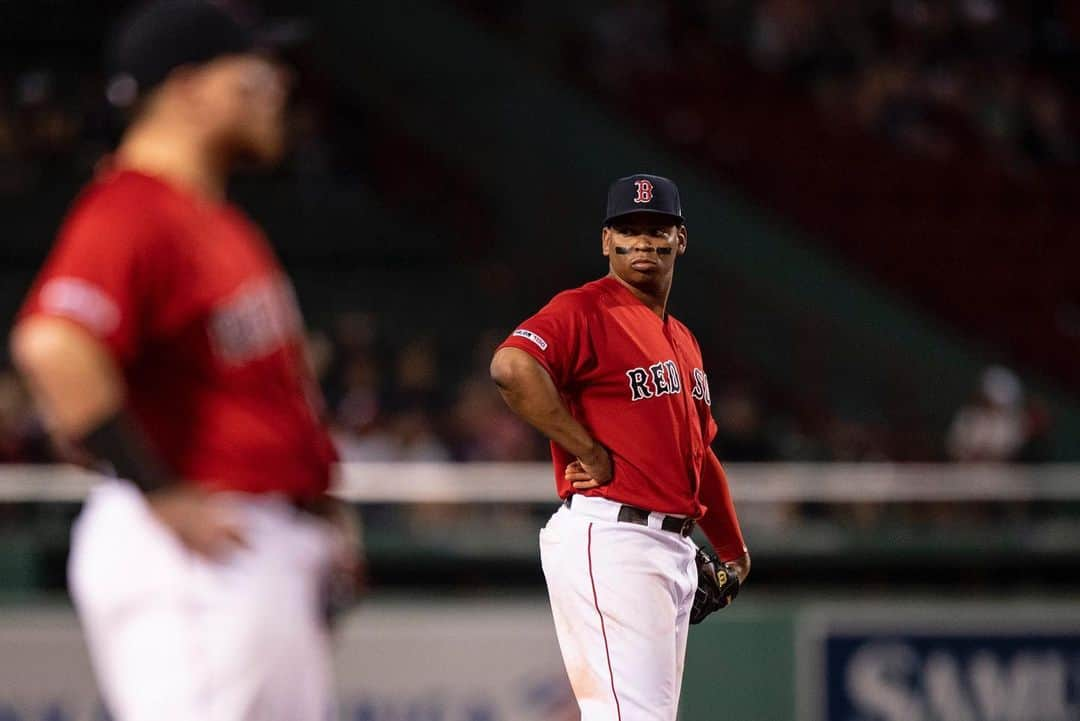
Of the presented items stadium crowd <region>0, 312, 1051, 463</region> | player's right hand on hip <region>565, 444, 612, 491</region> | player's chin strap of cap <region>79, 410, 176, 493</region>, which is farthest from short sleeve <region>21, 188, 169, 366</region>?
stadium crowd <region>0, 312, 1051, 463</region>

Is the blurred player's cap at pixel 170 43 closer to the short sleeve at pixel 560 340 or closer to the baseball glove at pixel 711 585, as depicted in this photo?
the short sleeve at pixel 560 340

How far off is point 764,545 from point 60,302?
6866 mm

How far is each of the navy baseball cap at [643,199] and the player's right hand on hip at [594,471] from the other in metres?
0.64

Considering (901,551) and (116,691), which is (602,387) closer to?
(116,691)

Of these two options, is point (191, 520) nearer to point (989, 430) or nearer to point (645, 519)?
point (645, 519)

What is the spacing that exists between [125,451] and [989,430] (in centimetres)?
888

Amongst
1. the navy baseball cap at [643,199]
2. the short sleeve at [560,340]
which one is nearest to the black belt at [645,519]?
the short sleeve at [560,340]

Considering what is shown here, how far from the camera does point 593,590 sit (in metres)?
4.42

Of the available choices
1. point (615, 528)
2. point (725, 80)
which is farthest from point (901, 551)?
point (725, 80)

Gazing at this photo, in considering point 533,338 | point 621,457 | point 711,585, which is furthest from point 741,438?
point 533,338

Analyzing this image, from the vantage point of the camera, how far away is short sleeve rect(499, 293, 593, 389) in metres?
4.38

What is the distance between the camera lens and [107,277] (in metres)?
2.52

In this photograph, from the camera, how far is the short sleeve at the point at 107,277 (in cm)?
249

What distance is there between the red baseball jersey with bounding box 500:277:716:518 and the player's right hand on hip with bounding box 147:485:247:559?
1.91 meters
